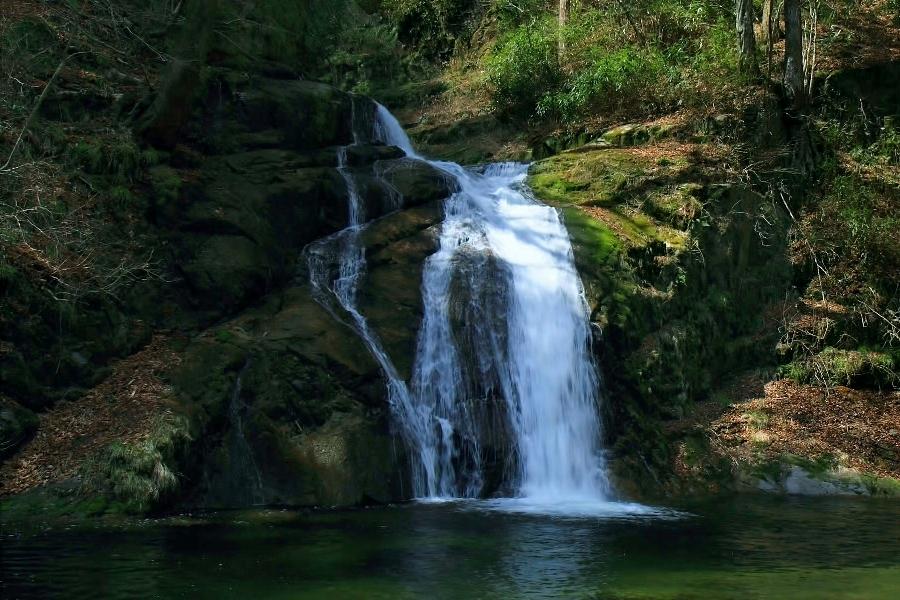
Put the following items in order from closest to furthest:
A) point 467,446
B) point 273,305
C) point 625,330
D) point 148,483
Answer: point 148,483 → point 467,446 → point 273,305 → point 625,330

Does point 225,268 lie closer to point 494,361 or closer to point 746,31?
point 494,361

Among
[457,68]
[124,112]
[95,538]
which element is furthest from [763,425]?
[457,68]

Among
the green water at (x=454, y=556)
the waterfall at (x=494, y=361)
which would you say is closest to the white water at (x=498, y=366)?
the waterfall at (x=494, y=361)

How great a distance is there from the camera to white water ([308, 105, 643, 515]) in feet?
38.4

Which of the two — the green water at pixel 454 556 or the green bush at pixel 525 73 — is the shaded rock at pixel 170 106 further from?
the green bush at pixel 525 73

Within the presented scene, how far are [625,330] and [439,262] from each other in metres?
3.28

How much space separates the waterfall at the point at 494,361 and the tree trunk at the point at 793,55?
6.77 meters

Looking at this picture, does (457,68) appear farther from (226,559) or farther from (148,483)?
(226,559)

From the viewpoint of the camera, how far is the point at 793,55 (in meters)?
17.9

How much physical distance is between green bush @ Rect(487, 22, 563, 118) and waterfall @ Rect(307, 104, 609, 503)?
7.06 meters

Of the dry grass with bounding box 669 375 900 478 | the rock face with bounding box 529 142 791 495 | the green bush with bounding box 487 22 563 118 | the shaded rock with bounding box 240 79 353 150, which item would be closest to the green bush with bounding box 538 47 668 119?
the rock face with bounding box 529 142 791 495

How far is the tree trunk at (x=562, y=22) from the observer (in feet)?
71.1

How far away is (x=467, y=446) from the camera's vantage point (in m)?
11.8

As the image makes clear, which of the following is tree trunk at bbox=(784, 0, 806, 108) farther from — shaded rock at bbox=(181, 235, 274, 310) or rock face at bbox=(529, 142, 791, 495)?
shaded rock at bbox=(181, 235, 274, 310)
